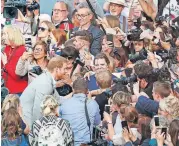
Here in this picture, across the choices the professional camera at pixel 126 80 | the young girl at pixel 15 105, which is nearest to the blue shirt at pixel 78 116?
the young girl at pixel 15 105

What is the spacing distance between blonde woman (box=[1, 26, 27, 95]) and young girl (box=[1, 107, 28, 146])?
1.48m

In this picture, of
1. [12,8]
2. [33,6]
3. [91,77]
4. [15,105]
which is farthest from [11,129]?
[33,6]

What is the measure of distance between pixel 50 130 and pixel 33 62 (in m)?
2.07

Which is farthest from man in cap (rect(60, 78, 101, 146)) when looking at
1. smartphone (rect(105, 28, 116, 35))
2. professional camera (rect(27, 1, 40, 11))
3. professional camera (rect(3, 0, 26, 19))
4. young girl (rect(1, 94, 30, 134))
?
professional camera (rect(27, 1, 40, 11))

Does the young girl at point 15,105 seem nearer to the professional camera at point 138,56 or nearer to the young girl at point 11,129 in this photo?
the young girl at point 11,129

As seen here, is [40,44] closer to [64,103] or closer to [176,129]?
[64,103]

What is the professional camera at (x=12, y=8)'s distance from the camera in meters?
15.2

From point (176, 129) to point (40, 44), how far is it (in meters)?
3.20

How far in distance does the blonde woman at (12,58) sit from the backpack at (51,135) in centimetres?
184

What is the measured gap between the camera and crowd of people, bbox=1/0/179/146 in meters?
12.8

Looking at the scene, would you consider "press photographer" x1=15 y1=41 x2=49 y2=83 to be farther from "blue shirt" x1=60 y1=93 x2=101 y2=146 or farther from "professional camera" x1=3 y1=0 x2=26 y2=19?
"blue shirt" x1=60 y1=93 x2=101 y2=146

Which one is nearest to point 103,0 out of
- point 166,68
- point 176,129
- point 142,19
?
point 142,19

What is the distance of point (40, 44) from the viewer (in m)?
14.4

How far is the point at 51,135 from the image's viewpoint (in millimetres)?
12602
